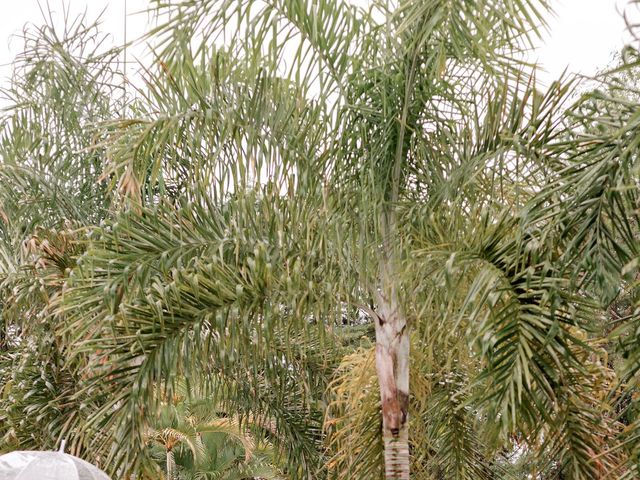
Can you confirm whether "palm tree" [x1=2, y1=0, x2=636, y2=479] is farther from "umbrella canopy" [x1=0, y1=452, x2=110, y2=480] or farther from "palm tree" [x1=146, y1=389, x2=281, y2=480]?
"palm tree" [x1=146, y1=389, x2=281, y2=480]

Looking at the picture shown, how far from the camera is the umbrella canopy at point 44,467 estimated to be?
14.4 feet

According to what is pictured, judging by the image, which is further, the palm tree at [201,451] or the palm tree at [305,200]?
the palm tree at [201,451]

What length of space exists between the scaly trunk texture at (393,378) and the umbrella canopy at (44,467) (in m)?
1.85

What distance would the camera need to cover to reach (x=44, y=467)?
14.5 ft

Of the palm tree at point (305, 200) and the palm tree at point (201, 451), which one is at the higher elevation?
the palm tree at point (305, 200)

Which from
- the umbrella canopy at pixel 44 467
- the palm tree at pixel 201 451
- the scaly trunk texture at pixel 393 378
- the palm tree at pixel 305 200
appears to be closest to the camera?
→ the umbrella canopy at pixel 44 467

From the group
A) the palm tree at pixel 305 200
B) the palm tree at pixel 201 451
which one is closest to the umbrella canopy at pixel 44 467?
the palm tree at pixel 305 200

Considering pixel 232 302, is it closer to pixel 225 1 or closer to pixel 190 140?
pixel 190 140

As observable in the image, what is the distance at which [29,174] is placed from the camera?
7.21m

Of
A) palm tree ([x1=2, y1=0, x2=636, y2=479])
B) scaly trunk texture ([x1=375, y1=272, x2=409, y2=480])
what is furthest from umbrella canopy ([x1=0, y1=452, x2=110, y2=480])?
scaly trunk texture ([x1=375, y1=272, x2=409, y2=480])

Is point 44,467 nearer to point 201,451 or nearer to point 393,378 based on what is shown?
point 393,378

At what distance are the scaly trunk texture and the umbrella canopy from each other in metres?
1.85

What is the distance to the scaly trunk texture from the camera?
5.55 meters

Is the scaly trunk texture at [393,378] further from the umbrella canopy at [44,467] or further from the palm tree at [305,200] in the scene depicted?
the umbrella canopy at [44,467]
